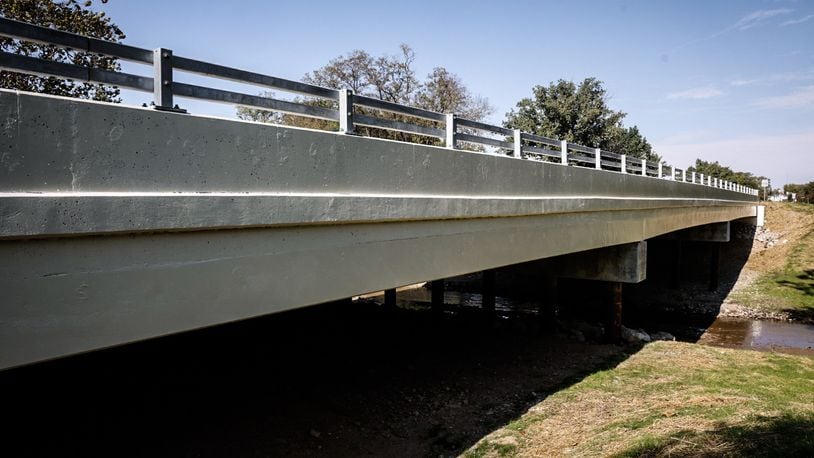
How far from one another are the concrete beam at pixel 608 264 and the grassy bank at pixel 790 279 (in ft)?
49.2

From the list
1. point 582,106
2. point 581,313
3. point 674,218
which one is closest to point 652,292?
point 581,313

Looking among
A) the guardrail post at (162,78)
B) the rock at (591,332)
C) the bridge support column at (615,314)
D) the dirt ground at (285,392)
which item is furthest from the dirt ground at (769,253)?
the guardrail post at (162,78)

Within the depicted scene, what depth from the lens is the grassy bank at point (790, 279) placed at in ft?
74.2

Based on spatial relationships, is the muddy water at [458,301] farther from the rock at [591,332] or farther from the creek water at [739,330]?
the rock at [591,332]

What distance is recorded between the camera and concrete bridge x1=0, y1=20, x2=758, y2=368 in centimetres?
285

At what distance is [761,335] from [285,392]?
19.0 metres

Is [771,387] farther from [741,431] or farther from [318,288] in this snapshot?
[318,288]

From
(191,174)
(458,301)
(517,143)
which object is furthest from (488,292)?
(191,174)

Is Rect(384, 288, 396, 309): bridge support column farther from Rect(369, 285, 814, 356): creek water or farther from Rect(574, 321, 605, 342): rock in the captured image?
Rect(574, 321, 605, 342): rock

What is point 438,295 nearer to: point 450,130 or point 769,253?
point 450,130

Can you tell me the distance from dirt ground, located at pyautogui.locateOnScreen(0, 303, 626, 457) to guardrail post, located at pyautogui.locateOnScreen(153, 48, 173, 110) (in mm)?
4419

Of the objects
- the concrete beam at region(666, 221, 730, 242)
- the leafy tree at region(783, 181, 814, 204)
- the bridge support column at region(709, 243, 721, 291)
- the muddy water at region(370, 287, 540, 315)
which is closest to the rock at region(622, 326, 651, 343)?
the muddy water at region(370, 287, 540, 315)

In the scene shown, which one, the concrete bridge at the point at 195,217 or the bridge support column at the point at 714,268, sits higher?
the concrete bridge at the point at 195,217

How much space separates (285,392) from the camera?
26.2 feet
